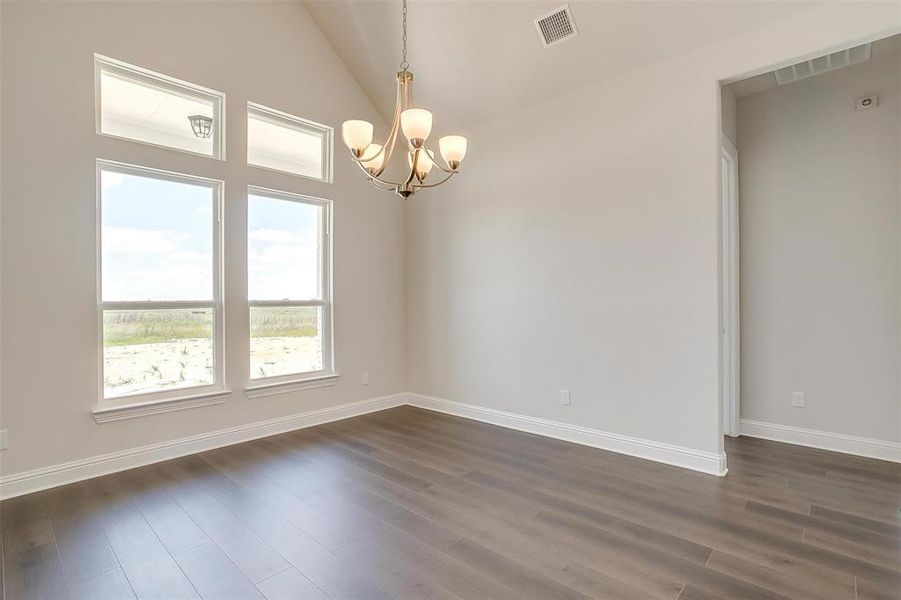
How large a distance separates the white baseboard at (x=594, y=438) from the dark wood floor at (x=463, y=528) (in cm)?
12

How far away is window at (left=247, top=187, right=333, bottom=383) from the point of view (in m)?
4.09

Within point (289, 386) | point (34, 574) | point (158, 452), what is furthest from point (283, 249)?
point (34, 574)

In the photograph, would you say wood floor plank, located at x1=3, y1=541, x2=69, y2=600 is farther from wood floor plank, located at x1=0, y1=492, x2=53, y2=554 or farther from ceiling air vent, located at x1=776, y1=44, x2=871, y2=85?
ceiling air vent, located at x1=776, y1=44, x2=871, y2=85

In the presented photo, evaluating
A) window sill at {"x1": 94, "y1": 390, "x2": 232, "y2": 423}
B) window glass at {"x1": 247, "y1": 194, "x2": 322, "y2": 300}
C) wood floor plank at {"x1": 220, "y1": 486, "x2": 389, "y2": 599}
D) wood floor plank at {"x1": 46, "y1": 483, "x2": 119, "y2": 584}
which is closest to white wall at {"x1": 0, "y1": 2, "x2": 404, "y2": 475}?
window sill at {"x1": 94, "y1": 390, "x2": 232, "y2": 423}

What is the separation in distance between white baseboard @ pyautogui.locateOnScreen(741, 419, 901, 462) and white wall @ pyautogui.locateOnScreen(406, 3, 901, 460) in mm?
1174

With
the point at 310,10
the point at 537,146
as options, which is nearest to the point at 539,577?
the point at 537,146

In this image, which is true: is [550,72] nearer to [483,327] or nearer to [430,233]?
[430,233]

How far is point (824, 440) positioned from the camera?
11.9 feet

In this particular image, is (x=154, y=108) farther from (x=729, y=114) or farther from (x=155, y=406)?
(x=729, y=114)

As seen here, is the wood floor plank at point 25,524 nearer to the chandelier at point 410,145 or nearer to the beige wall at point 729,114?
the chandelier at point 410,145

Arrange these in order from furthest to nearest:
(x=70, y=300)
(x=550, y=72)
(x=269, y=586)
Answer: (x=550, y=72)
(x=70, y=300)
(x=269, y=586)

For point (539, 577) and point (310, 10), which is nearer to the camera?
point (539, 577)

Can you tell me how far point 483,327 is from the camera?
459 cm

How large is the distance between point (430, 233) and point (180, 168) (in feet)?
8.03
